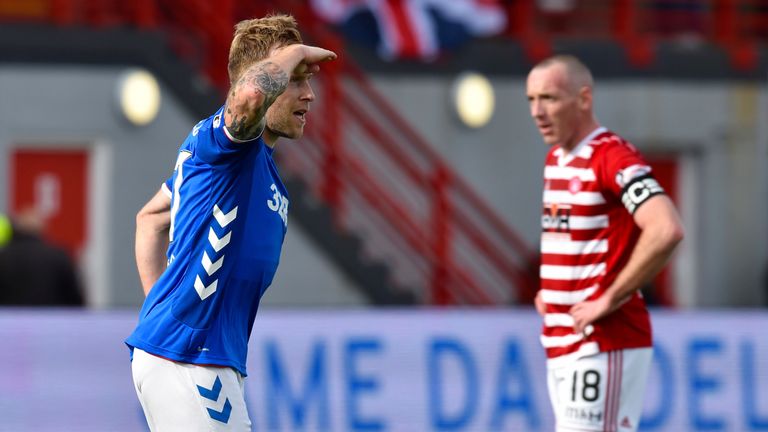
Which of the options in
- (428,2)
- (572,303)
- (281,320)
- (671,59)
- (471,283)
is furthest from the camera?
(671,59)

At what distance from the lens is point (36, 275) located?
37.6 ft

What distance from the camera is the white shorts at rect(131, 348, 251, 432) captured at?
4.67 m

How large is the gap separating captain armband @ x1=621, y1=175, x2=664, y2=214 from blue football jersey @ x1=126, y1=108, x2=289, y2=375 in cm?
161

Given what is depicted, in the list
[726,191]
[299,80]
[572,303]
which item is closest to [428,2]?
[726,191]

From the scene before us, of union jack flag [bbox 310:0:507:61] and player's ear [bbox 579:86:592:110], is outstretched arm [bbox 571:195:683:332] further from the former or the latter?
union jack flag [bbox 310:0:507:61]

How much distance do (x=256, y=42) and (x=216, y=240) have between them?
1.96 feet

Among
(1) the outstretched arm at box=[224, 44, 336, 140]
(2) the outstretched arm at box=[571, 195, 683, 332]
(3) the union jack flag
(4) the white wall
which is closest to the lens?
(1) the outstretched arm at box=[224, 44, 336, 140]

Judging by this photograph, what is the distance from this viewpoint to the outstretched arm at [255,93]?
434cm

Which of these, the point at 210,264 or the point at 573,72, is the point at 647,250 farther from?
the point at 210,264

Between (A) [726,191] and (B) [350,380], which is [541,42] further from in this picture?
(B) [350,380]

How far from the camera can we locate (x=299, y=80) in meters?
4.66

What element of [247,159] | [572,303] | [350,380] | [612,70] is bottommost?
[350,380]

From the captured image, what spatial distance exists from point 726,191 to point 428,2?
397 cm

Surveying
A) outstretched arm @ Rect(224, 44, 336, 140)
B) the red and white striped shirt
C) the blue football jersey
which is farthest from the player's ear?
outstretched arm @ Rect(224, 44, 336, 140)
